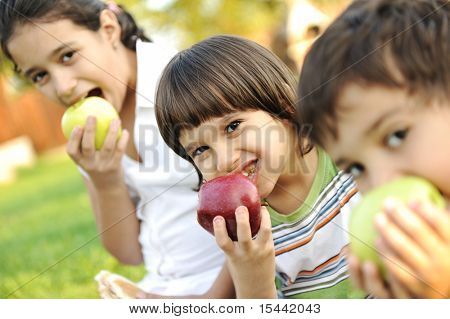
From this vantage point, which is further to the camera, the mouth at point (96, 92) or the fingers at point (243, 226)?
the mouth at point (96, 92)

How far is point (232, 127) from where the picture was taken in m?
2.03

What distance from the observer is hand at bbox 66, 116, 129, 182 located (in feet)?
8.05

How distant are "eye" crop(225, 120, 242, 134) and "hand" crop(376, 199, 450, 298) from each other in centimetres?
86

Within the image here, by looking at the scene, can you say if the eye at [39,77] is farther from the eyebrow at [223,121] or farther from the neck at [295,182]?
the neck at [295,182]

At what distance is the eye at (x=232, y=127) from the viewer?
201 cm

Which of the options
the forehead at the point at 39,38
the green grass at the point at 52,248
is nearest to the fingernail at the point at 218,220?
the forehead at the point at 39,38

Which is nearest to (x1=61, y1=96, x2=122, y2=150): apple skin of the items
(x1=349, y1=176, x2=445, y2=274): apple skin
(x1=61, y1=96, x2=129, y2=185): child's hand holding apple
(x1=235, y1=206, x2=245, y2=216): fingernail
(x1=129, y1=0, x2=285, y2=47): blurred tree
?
(x1=61, y1=96, x2=129, y2=185): child's hand holding apple

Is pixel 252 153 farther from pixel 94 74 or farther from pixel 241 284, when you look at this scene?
pixel 94 74

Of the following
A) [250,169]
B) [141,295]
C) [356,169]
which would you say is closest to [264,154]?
[250,169]

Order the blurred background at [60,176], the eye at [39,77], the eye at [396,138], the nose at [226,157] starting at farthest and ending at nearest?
the blurred background at [60,176]
the eye at [39,77]
the nose at [226,157]
the eye at [396,138]

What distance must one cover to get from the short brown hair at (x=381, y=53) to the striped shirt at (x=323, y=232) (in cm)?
73

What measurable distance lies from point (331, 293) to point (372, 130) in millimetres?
1006

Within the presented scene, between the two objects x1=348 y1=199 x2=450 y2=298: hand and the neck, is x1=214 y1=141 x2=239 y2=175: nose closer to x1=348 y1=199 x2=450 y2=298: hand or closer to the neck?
the neck
